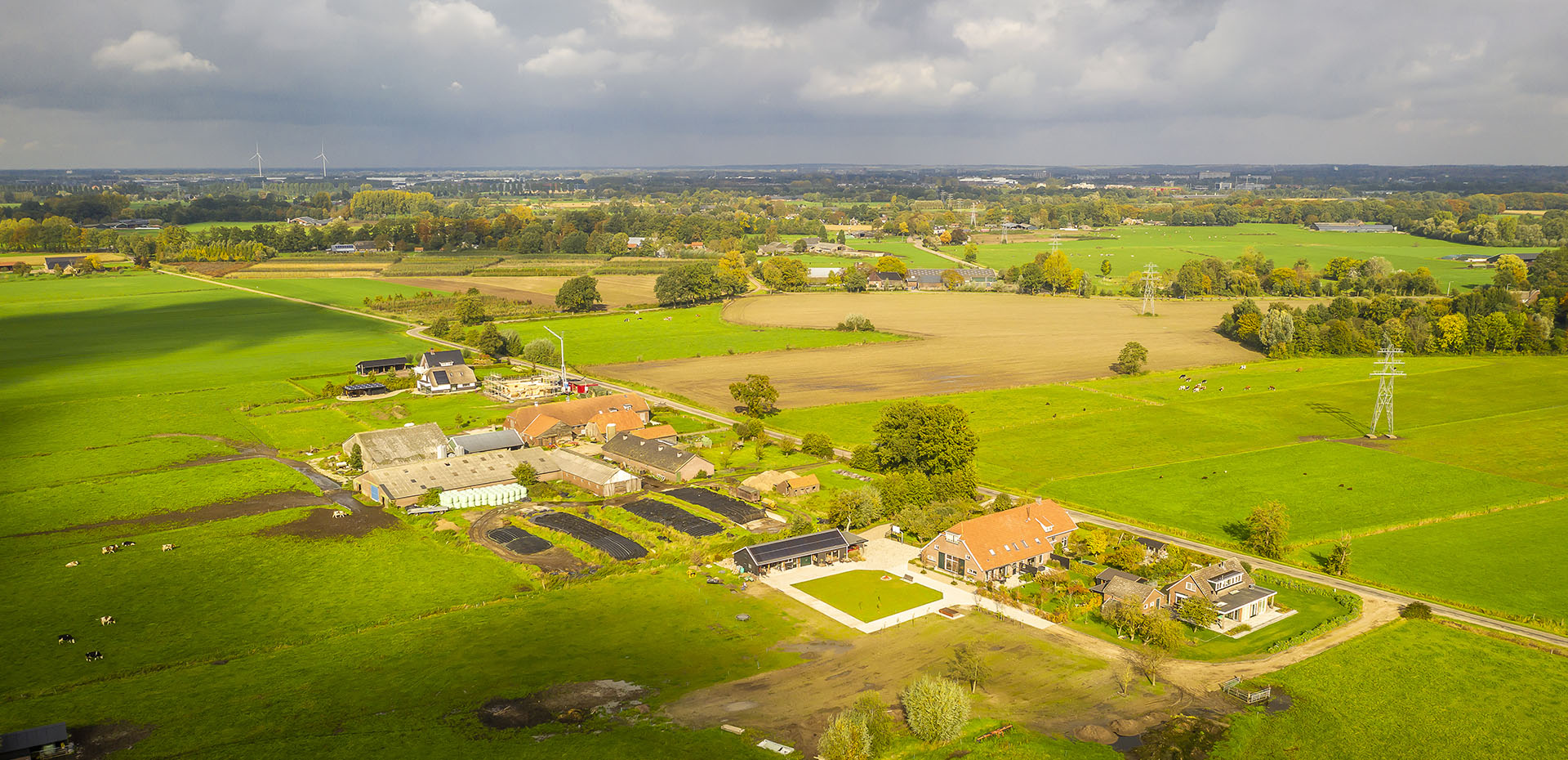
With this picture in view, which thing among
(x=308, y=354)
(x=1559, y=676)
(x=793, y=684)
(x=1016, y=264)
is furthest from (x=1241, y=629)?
(x=1016, y=264)

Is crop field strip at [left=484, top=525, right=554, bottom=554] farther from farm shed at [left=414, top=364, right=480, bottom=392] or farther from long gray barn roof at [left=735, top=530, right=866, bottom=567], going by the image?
farm shed at [left=414, top=364, right=480, bottom=392]

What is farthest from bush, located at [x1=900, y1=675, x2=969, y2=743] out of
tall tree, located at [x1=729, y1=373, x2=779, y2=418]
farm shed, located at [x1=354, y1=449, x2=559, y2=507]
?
tall tree, located at [x1=729, y1=373, x2=779, y2=418]

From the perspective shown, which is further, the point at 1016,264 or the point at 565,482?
the point at 1016,264

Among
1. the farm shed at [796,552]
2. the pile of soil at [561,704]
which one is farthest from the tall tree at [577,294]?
the pile of soil at [561,704]

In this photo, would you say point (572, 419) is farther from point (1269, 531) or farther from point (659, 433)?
point (1269, 531)

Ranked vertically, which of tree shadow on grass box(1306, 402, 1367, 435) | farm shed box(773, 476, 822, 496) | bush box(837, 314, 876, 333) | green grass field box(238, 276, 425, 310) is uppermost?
green grass field box(238, 276, 425, 310)

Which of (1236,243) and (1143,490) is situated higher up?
(1236,243)

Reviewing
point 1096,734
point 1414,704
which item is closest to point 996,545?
point 1096,734

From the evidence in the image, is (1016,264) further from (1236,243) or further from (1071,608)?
(1071,608)
